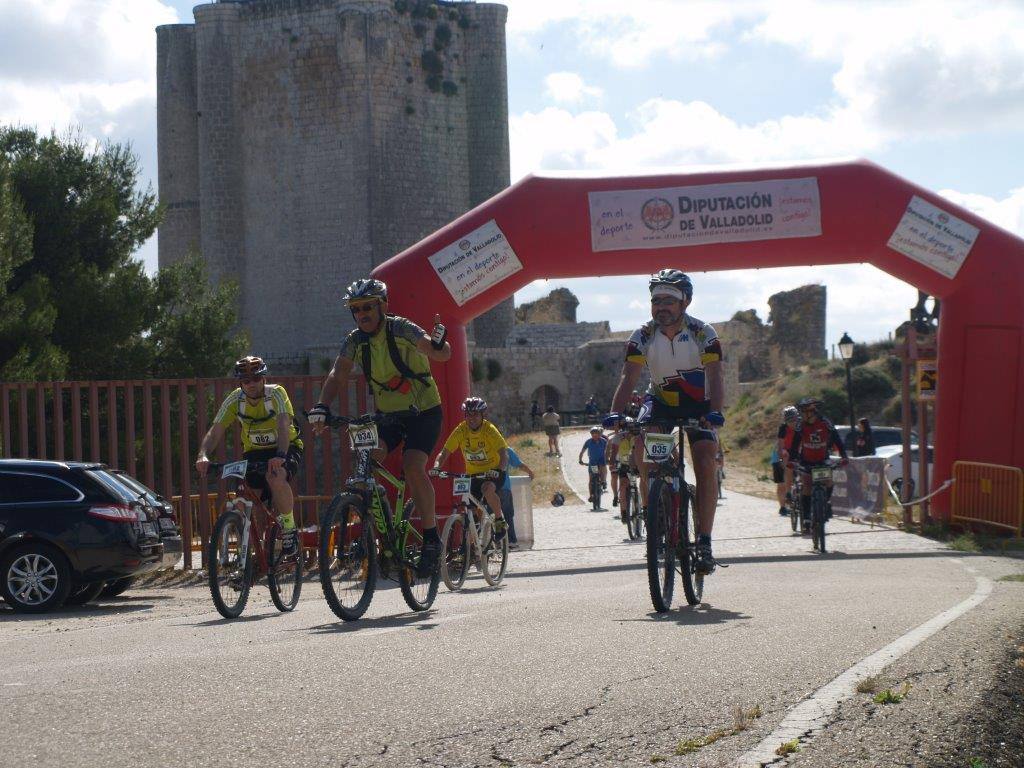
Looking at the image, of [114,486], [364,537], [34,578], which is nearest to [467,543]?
[364,537]

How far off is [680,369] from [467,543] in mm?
3350

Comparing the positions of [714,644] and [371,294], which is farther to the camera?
[371,294]

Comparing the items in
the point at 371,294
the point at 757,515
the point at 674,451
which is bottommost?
the point at 757,515

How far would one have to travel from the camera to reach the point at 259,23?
5650 centimetres

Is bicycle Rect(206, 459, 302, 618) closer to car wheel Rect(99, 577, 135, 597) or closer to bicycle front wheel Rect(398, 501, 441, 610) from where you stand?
bicycle front wheel Rect(398, 501, 441, 610)

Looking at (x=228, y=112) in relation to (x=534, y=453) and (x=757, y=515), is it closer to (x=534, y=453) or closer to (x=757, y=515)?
(x=534, y=453)

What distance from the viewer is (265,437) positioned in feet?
33.8

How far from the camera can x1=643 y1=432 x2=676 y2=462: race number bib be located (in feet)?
26.2

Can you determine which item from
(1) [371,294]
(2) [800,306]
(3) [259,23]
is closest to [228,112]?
Result: (3) [259,23]

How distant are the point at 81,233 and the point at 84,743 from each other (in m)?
31.5

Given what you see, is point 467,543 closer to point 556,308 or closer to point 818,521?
point 818,521

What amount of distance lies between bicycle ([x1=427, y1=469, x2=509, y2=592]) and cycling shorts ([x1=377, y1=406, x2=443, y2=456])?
1721mm

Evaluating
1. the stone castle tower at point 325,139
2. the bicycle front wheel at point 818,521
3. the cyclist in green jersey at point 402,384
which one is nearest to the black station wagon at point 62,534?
the cyclist in green jersey at point 402,384

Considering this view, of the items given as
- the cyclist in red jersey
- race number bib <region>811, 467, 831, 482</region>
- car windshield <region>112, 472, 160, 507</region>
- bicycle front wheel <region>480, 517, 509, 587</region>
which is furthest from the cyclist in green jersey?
the cyclist in red jersey
